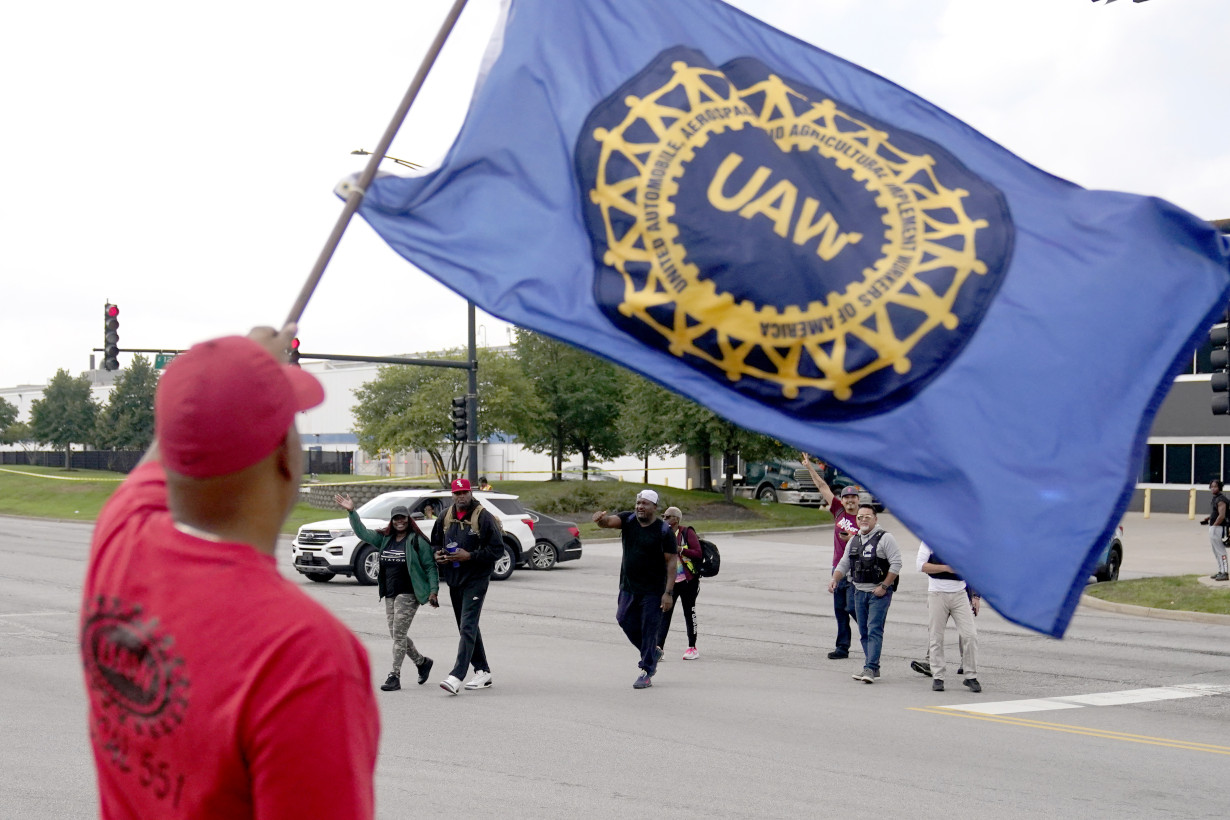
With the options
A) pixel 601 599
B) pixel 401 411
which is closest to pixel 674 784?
pixel 601 599

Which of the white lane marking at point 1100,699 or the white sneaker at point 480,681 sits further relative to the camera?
the white sneaker at point 480,681

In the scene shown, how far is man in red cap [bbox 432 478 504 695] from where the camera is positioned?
11.8m

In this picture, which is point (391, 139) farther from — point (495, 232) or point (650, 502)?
point (650, 502)

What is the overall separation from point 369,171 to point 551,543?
2474 centimetres

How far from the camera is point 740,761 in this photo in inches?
351

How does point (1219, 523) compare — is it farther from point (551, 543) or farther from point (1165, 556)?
point (551, 543)

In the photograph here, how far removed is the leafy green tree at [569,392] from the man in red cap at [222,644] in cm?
5437

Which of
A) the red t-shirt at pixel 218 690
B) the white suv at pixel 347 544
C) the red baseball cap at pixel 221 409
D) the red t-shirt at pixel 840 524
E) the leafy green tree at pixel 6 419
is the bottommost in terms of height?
→ the white suv at pixel 347 544

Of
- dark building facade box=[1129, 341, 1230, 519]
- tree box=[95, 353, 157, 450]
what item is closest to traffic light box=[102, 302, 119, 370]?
dark building facade box=[1129, 341, 1230, 519]

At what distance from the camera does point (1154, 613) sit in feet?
65.2

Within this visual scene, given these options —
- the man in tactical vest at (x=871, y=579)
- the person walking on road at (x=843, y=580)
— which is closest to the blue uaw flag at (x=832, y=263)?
the man in tactical vest at (x=871, y=579)

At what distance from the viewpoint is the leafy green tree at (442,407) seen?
1971 inches

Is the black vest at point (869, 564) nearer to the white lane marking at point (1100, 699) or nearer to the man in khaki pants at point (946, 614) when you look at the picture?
the man in khaki pants at point (946, 614)

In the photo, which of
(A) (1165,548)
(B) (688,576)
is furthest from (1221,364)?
(A) (1165,548)
